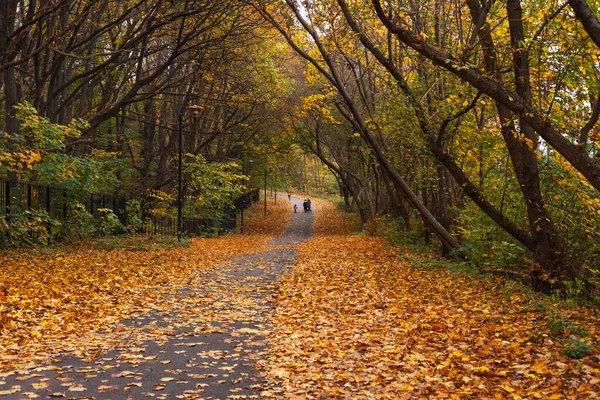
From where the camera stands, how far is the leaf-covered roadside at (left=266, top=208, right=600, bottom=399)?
573 cm

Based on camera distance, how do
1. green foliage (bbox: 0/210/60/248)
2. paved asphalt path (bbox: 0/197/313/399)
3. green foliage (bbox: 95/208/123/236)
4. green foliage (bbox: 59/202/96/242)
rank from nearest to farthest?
paved asphalt path (bbox: 0/197/313/399) < green foliage (bbox: 0/210/60/248) < green foliage (bbox: 59/202/96/242) < green foliage (bbox: 95/208/123/236)

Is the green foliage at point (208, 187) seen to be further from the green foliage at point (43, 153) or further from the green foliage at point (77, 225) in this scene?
the green foliage at point (43, 153)

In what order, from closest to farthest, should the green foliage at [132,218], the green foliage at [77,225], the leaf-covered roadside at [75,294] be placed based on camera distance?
the leaf-covered roadside at [75,294], the green foliage at [77,225], the green foliage at [132,218]

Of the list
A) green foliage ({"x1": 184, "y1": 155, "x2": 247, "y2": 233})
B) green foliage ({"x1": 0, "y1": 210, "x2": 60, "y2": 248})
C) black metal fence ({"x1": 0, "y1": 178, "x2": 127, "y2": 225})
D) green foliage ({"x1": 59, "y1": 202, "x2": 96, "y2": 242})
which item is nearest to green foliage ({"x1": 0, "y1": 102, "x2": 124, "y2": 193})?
black metal fence ({"x1": 0, "y1": 178, "x2": 127, "y2": 225})

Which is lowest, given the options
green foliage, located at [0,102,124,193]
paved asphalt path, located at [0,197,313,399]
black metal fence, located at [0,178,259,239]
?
paved asphalt path, located at [0,197,313,399]

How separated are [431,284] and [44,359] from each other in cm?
792

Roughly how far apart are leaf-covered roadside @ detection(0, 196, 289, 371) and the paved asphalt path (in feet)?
1.23

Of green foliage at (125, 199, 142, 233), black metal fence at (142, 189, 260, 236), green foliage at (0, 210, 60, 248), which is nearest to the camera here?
green foliage at (0, 210, 60, 248)

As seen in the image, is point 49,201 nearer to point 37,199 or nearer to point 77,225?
point 37,199

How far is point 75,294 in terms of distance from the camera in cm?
1033

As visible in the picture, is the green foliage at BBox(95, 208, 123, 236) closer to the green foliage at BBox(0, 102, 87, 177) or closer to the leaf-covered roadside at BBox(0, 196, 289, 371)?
the leaf-covered roadside at BBox(0, 196, 289, 371)

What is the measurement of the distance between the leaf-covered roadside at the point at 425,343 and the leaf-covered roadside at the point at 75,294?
265 cm

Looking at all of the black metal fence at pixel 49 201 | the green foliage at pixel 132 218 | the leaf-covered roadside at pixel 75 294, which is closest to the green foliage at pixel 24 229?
the black metal fence at pixel 49 201

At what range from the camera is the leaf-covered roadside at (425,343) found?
18.8 ft
